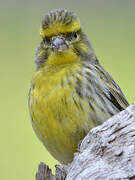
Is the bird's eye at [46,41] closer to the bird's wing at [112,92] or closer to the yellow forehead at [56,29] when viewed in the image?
the yellow forehead at [56,29]

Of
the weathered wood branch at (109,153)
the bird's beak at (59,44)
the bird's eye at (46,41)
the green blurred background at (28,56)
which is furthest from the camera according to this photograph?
the green blurred background at (28,56)

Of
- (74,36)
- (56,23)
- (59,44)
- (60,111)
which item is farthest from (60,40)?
(60,111)

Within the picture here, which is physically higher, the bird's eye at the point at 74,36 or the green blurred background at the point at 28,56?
the green blurred background at the point at 28,56

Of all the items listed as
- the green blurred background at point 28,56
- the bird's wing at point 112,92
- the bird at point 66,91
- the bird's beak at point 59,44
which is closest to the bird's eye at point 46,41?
the bird at point 66,91

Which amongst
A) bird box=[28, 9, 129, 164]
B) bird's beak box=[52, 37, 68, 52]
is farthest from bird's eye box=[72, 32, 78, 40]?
bird's beak box=[52, 37, 68, 52]

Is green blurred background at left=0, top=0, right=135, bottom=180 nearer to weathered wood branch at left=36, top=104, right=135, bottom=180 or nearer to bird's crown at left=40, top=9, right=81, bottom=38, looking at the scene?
bird's crown at left=40, top=9, right=81, bottom=38

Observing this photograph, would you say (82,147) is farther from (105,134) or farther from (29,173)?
(29,173)

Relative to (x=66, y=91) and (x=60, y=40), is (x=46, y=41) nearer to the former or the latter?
(x=60, y=40)
